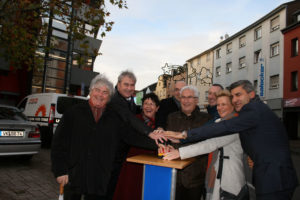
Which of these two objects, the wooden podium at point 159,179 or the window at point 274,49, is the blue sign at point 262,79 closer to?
the window at point 274,49

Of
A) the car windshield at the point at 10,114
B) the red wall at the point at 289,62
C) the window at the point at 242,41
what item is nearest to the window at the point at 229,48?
the window at the point at 242,41

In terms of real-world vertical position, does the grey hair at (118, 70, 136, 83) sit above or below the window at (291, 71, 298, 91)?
below

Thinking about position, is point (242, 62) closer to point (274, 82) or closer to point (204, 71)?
point (274, 82)

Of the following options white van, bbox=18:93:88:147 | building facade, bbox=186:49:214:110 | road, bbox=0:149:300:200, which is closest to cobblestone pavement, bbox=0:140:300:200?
road, bbox=0:149:300:200

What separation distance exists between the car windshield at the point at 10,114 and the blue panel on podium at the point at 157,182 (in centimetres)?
545

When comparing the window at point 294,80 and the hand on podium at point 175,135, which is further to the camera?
the window at point 294,80

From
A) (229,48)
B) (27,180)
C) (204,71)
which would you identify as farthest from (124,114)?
(204,71)

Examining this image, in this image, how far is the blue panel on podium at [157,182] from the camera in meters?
2.73

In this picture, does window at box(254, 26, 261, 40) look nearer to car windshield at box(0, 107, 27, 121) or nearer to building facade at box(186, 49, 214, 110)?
building facade at box(186, 49, 214, 110)

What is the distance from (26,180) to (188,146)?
4267 millimetres

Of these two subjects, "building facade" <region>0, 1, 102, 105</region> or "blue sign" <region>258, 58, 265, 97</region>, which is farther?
"blue sign" <region>258, 58, 265, 97</region>

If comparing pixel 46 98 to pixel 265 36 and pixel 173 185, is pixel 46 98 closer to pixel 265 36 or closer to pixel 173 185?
pixel 173 185

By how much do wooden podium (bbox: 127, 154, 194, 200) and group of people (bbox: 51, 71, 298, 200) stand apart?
224mm

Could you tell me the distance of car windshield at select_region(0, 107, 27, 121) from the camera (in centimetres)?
692
